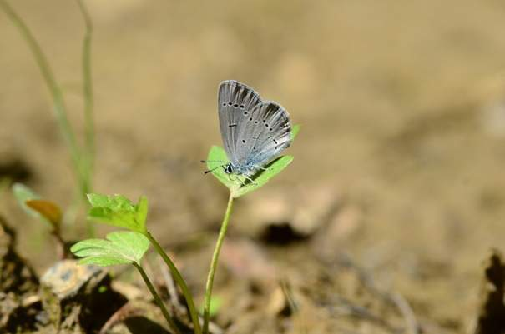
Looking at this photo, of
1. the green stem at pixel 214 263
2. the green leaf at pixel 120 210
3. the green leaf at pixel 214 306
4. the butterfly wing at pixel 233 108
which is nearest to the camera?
the green leaf at pixel 120 210

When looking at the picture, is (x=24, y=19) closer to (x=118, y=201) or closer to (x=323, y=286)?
(x=323, y=286)

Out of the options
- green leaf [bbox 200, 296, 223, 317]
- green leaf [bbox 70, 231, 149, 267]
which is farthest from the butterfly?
green leaf [bbox 200, 296, 223, 317]

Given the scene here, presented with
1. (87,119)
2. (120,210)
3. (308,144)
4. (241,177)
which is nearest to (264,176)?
(241,177)

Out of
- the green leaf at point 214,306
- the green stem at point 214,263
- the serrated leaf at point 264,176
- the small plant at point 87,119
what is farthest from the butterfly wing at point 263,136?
the small plant at point 87,119

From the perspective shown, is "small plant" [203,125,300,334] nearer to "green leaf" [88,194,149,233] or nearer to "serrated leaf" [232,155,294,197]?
"serrated leaf" [232,155,294,197]

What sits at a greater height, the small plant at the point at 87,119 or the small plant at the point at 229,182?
the small plant at the point at 87,119

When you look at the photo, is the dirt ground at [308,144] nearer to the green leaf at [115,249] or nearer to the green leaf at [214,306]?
the green leaf at [214,306]

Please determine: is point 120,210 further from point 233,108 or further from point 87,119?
point 87,119
